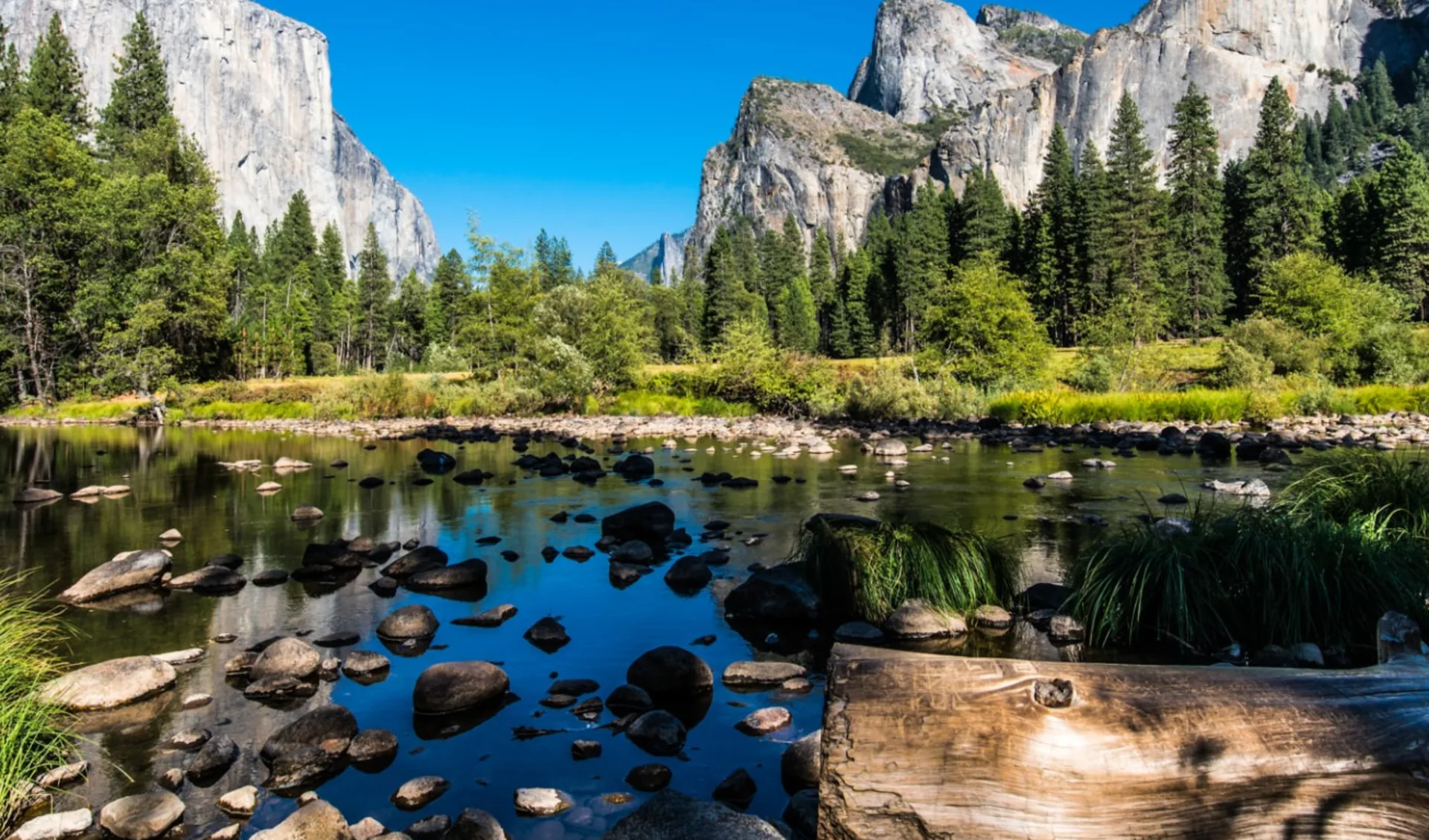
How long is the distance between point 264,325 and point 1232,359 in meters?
68.5

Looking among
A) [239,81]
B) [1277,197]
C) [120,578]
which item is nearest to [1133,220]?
[1277,197]

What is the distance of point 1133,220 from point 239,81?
557ft

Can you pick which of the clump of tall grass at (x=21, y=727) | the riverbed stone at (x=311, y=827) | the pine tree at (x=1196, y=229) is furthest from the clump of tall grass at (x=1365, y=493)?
the pine tree at (x=1196, y=229)

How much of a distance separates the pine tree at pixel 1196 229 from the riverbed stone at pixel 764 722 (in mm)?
69808

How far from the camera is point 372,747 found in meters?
5.70

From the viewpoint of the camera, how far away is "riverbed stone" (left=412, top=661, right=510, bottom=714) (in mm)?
6402

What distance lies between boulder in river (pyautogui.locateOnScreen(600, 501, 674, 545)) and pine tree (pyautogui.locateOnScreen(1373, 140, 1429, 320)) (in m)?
69.9

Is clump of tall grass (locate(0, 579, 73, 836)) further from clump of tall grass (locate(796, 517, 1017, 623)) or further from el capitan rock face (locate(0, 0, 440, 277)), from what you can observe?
el capitan rock face (locate(0, 0, 440, 277))

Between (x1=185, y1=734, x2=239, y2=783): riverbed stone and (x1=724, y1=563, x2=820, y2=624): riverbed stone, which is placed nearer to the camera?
(x1=185, y1=734, x2=239, y2=783): riverbed stone

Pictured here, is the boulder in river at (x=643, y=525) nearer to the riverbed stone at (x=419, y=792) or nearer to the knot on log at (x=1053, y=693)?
the riverbed stone at (x=419, y=792)

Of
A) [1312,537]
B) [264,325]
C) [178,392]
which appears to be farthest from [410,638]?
[264,325]

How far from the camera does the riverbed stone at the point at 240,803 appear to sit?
489 cm

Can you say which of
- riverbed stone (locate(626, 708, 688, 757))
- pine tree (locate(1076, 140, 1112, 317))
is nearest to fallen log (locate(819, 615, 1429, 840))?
riverbed stone (locate(626, 708, 688, 757))

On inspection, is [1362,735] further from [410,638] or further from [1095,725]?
[410,638]
